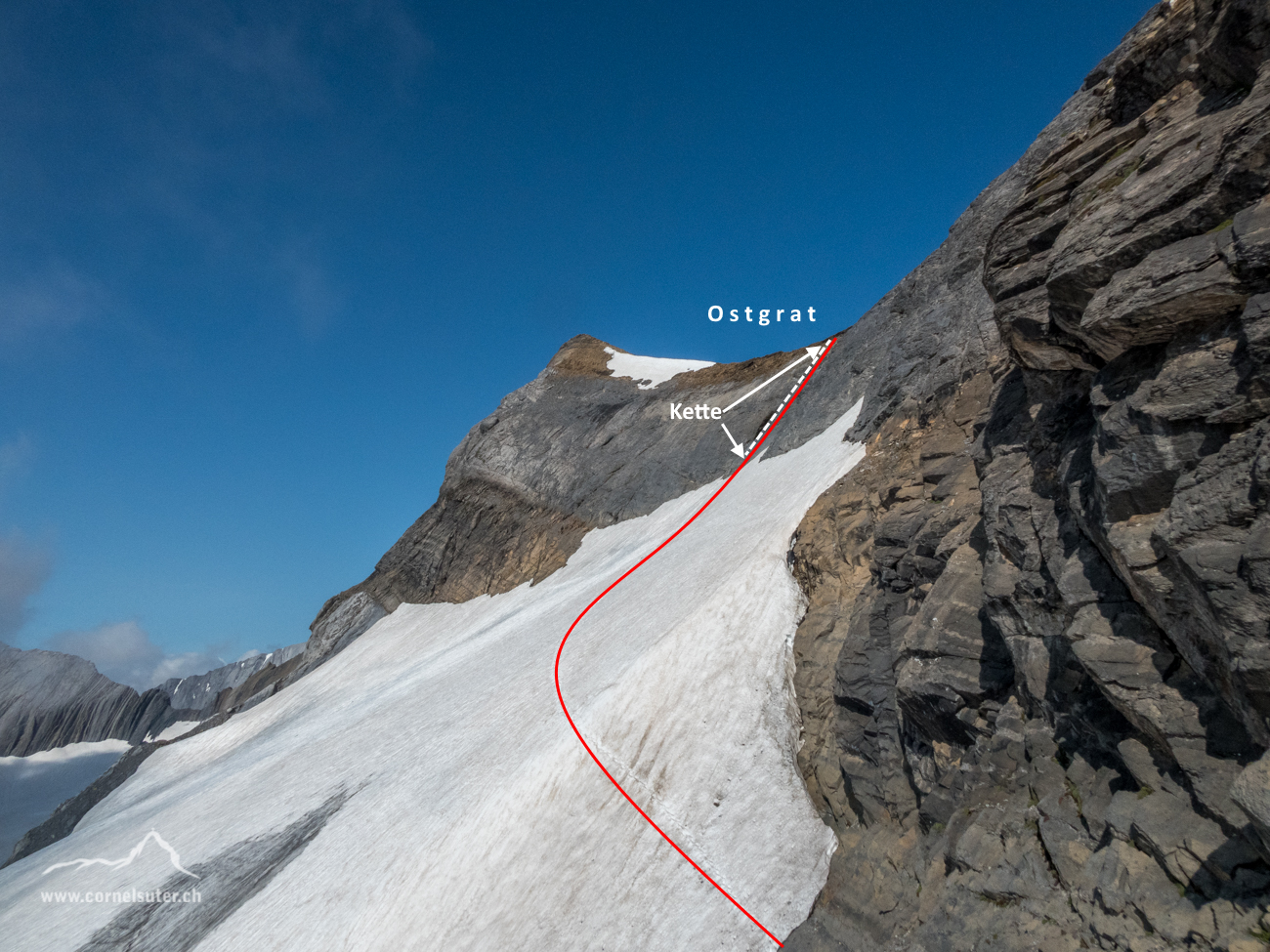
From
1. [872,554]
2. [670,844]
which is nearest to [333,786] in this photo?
[670,844]

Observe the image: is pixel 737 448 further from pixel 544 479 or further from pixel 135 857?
pixel 135 857

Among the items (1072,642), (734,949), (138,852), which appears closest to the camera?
(1072,642)

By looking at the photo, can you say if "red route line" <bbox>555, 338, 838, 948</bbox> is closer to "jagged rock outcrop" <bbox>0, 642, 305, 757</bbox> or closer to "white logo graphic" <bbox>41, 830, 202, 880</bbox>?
"white logo graphic" <bbox>41, 830, 202, 880</bbox>

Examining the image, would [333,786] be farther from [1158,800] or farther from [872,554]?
[1158,800]

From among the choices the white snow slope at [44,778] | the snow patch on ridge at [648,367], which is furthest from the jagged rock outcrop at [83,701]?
the snow patch on ridge at [648,367]

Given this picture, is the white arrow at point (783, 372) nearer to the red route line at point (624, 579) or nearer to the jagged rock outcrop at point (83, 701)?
the red route line at point (624, 579)
